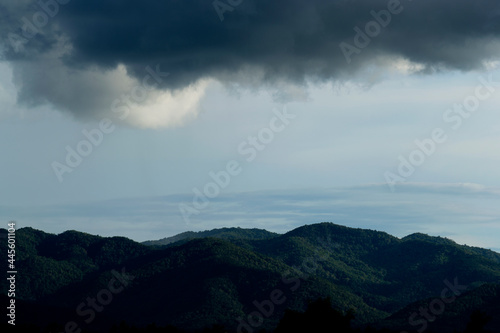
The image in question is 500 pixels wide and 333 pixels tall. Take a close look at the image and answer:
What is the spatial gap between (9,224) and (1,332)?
57.7 meters

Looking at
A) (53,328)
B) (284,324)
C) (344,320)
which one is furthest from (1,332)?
(344,320)

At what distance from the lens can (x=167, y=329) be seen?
598 ft

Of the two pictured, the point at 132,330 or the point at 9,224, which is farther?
the point at 132,330

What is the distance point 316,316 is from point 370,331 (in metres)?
25.3

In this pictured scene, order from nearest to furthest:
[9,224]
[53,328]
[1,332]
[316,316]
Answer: [9,224] < [316,316] < [1,332] < [53,328]

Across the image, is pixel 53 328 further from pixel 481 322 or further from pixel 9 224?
pixel 481 322

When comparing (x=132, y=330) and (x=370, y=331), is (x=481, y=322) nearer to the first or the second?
(x=370, y=331)

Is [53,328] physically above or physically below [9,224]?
below

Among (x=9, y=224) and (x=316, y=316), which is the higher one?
(x=9, y=224)

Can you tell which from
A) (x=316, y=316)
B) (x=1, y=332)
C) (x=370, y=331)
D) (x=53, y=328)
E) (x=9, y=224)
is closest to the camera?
(x=9, y=224)

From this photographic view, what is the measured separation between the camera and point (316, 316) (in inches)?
5492

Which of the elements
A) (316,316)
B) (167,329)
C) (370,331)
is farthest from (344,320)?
(167,329)

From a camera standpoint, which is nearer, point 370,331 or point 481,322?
point 481,322

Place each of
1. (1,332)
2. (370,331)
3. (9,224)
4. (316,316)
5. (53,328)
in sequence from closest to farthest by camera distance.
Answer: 1. (9,224)
2. (316,316)
3. (370,331)
4. (1,332)
5. (53,328)
